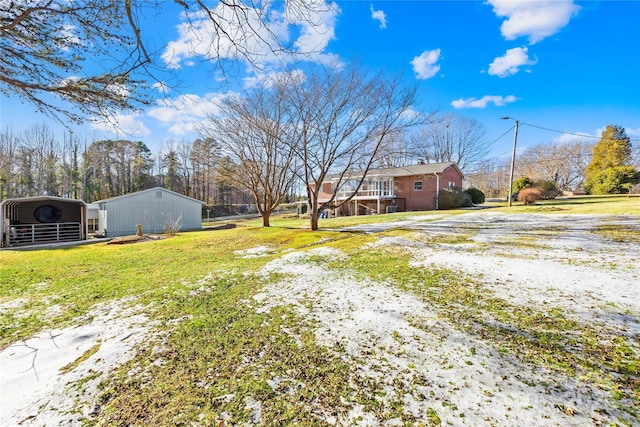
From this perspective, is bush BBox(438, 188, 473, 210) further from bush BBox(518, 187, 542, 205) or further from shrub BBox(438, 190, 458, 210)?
bush BBox(518, 187, 542, 205)

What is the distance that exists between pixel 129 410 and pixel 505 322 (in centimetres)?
351

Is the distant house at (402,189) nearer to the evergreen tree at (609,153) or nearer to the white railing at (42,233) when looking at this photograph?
the evergreen tree at (609,153)

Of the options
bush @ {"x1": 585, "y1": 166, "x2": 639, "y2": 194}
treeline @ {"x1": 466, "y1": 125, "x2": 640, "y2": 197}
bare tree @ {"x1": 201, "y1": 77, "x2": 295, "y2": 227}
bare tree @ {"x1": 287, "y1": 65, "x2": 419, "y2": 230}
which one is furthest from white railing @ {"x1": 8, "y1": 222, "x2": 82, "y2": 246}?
bush @ {"x1": 585, "y1": 166, "x2": 639, "y2": 194}

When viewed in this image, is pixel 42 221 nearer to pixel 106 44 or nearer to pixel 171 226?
pixel 171 226

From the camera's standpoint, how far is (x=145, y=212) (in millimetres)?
18609

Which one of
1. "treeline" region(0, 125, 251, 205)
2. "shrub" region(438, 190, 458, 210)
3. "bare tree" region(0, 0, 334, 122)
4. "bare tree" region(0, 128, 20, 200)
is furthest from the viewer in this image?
"treeline" region(0, 125, 251, 205)

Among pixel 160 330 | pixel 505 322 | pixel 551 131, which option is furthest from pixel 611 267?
pixel 551 131

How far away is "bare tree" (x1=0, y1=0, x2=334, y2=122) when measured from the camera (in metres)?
3.06

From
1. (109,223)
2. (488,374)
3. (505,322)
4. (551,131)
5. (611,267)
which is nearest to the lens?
(488,374)

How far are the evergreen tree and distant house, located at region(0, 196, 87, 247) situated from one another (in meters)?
43.5

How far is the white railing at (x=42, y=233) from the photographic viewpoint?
1404 centimetres

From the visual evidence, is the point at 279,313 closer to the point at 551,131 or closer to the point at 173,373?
the point at 173,373

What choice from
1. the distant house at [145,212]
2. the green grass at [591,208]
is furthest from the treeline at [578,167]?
the distant house at [145,212]

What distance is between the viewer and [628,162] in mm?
28188
